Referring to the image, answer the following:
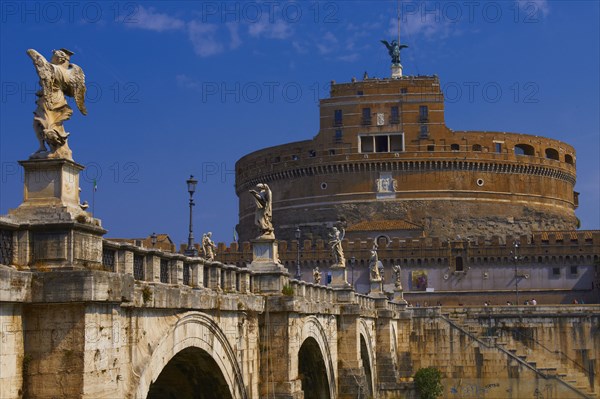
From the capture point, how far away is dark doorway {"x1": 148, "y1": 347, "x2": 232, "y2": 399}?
17484 millimetres

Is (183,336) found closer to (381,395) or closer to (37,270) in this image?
(37,270)

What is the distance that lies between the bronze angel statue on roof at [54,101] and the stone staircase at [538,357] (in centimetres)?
4206

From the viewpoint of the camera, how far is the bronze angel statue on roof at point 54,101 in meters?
10.7

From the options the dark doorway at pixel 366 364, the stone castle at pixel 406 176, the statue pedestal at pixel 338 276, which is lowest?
the dark doorway at pixel 366 364

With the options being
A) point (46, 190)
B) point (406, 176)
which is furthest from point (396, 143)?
point (46, 190)

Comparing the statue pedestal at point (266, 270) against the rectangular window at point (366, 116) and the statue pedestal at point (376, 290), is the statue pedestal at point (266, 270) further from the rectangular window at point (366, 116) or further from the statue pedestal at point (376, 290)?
the rectangular window at point (366, 116)

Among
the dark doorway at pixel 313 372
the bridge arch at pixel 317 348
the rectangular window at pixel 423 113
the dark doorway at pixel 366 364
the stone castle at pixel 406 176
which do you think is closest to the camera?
the bridge arch at pixel 317 348

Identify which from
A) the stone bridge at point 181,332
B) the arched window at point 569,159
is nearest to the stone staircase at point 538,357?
the stone bridge at point 181,332

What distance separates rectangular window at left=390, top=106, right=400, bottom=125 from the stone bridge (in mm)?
41594

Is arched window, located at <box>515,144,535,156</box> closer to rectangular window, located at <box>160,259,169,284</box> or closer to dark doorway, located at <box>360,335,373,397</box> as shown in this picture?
dark doorway, located at <box>360,335,373,397</box>

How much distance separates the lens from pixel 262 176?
301ft

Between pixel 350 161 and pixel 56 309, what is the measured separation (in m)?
74.6

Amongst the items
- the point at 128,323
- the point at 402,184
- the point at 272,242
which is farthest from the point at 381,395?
the point at 402,184

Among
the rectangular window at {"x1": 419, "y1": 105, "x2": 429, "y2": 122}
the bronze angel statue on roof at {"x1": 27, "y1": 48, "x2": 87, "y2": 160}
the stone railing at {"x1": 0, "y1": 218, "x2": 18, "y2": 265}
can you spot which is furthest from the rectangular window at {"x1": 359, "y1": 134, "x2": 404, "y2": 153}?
the stone railing at {"x1": 0, "y1": 218, "x2": 18, "y2": 265}
